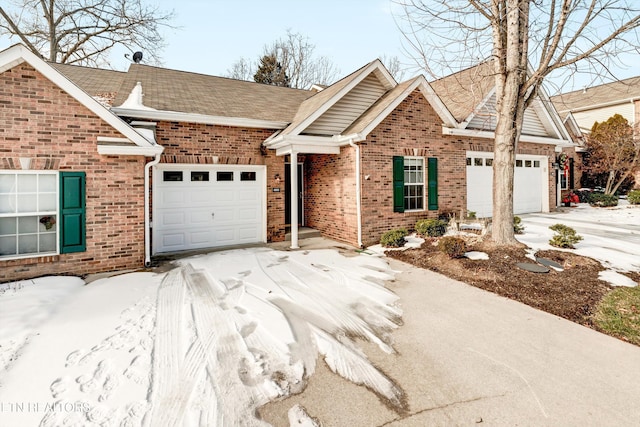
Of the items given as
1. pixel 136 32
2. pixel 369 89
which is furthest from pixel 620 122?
pixel 136 32

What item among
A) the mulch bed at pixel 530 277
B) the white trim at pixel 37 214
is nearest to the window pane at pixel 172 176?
the white trim at pixel 37 214

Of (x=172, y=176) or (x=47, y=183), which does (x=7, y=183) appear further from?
(x=172, y=176)

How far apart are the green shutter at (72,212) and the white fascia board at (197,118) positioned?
2.19m

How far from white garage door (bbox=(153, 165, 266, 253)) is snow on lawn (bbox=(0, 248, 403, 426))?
2.51 m

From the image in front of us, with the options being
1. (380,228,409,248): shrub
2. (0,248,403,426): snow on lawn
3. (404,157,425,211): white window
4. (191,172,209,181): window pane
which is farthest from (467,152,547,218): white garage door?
(191,172,209,181): window pane

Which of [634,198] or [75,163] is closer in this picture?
[75,163]

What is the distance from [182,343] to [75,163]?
4993 mm

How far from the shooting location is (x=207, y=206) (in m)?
9.08

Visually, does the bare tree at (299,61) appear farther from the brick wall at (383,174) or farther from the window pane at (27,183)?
the window pane at (27,183)

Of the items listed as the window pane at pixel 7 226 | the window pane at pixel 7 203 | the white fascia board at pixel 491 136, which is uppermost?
the white fascia board at pixel 491 136

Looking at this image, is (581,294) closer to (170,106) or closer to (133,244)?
(133,244)

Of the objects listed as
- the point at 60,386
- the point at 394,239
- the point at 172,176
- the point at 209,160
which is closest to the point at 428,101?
the point at 394,239

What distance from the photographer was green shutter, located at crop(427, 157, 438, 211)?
10180 millimetres

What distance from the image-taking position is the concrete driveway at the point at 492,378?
2568 mm
